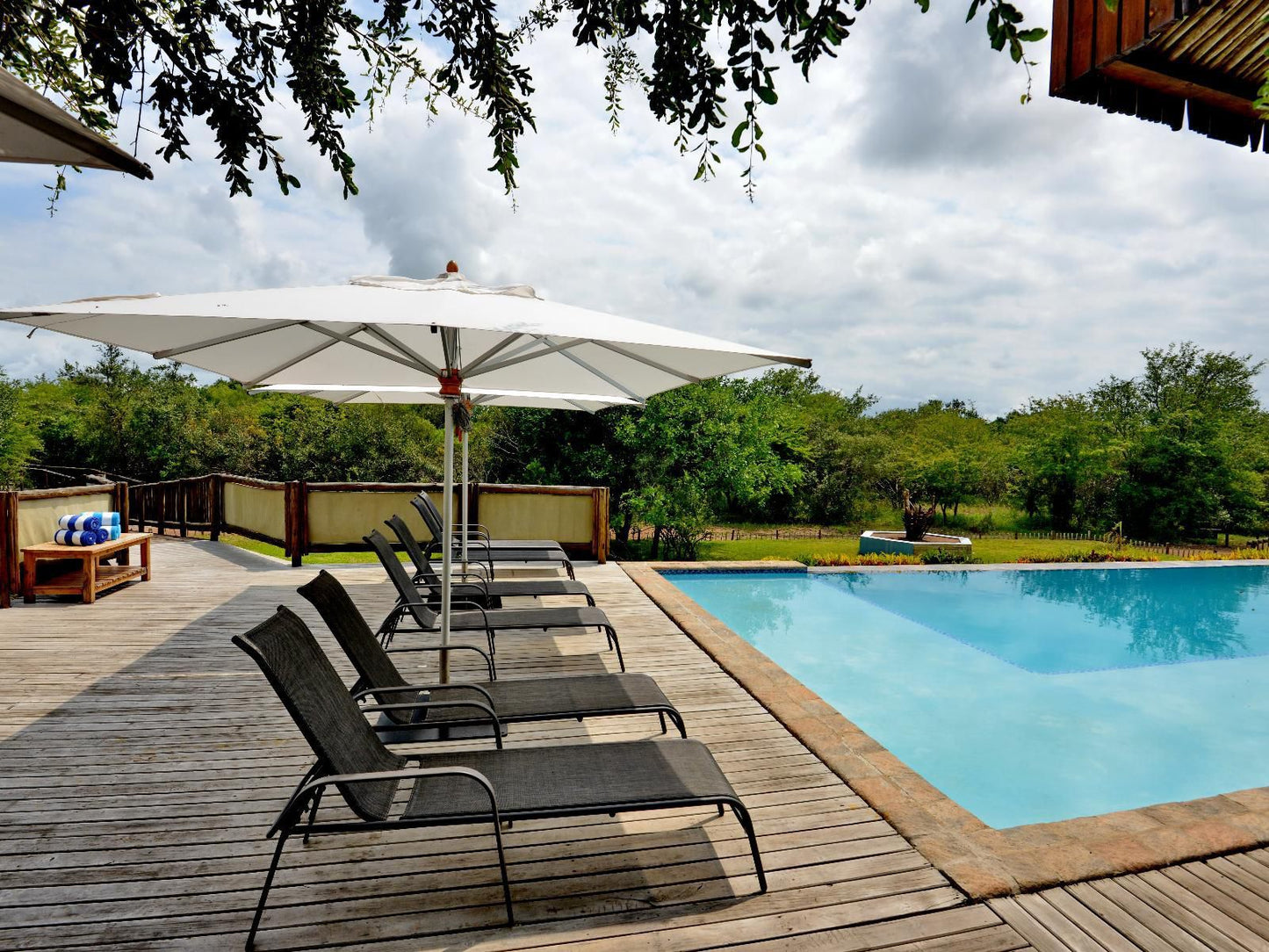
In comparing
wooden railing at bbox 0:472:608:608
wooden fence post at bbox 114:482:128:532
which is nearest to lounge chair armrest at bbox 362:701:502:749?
wooden railing at bbox 0:472:608:608

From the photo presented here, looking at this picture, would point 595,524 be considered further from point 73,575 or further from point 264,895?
point 264,895

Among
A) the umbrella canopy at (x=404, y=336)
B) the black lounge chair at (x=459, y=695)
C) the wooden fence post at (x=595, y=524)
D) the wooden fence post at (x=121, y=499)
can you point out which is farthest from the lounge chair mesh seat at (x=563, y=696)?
the wooden fence post at (x=121, y=499)

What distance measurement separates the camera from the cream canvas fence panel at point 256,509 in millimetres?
9430

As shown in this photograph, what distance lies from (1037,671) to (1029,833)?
19.1 feet

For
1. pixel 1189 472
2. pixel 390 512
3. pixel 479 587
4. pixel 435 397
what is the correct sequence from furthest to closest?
1. pixel 1189 472
2. pixel 390 512
3. pixel 435 397
4. pixel 479 587

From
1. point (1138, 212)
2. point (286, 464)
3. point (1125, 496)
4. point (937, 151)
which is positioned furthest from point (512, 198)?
point (1125, 496)

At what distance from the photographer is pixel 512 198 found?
13.9ft

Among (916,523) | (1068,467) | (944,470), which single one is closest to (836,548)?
(916,523)

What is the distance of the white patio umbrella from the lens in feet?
8.36

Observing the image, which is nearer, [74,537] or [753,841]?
[753,841]

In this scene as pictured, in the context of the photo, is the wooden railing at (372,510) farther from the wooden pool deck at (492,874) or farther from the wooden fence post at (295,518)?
the wooden pool deck at (492,874)

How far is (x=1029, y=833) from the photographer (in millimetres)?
2766

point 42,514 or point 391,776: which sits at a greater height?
point 42,514

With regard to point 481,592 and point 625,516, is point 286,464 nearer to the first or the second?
point 625,516
